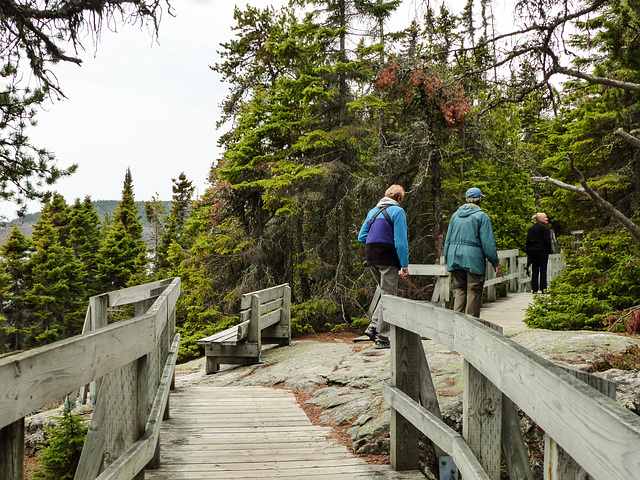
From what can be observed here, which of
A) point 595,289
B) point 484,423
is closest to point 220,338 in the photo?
point 595,289

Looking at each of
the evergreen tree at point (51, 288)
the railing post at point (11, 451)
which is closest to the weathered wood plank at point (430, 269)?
the railing post at point (11, 451)

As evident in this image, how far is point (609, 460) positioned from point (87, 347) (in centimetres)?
196

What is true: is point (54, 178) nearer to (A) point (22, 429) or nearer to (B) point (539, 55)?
(B) point (539, 55)

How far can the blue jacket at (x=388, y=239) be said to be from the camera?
7370 millimetres

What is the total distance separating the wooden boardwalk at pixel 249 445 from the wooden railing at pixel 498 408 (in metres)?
0.62

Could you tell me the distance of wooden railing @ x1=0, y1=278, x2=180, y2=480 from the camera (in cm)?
176

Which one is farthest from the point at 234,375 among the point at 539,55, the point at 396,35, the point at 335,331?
the point at 396,35

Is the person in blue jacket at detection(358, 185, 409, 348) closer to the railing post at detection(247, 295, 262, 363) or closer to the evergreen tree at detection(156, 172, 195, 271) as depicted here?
the railing post at detection(247, 295, 262, 363)

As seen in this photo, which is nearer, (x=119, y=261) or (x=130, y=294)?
(x=130, y=294)

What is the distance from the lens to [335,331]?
14.7 m

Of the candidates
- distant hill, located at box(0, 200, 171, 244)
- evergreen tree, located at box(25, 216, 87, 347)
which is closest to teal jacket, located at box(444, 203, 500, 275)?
distant hill, located at box(0, 200, 171, 244)

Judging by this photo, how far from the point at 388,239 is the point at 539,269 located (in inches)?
362

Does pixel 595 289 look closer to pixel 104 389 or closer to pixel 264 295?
pixel 264 295

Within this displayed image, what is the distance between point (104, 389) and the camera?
329 cm
